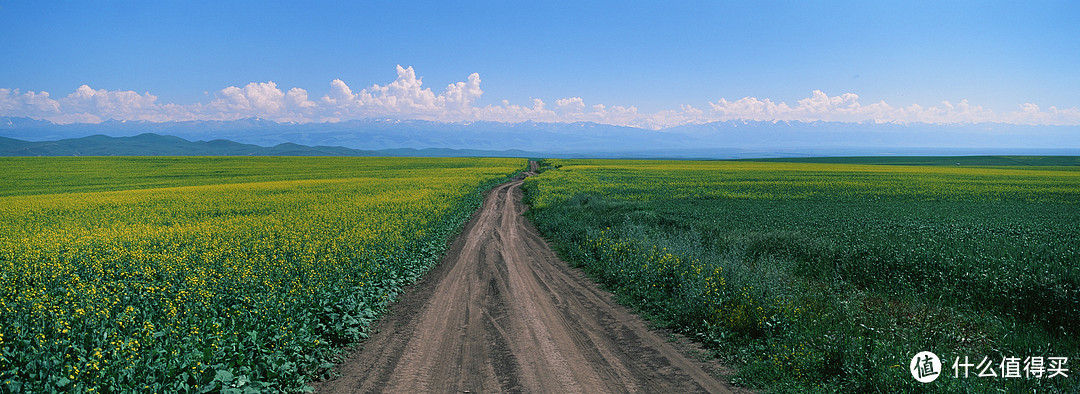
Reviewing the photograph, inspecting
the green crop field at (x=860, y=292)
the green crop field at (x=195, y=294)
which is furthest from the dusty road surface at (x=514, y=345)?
the green crop field at (x=860, y=292)

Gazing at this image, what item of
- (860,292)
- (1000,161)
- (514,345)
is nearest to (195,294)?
A: (514,345)

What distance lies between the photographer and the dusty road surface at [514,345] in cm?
741

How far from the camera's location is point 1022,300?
945 cm

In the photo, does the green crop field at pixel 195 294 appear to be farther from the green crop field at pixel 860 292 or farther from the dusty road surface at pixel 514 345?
the green crop field at pixel 860 292

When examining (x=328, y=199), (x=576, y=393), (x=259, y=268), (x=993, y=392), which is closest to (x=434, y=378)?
(x=576, y=393)

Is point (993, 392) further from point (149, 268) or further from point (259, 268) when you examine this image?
point (149, 268)

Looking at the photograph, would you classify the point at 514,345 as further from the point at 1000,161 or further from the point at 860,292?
the point at 1000,161

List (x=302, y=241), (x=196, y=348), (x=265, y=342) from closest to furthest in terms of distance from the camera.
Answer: (x=196, y=348) → (x=265, y=342) → (x=302, y=241)

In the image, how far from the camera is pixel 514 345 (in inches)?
352

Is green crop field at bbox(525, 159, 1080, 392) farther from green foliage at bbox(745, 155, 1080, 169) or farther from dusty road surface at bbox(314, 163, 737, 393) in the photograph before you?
green foliage at bbox(745, 155, 1080, 169)

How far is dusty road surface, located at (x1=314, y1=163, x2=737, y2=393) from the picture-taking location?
741cm

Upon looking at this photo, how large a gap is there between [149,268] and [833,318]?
15816 millimetres

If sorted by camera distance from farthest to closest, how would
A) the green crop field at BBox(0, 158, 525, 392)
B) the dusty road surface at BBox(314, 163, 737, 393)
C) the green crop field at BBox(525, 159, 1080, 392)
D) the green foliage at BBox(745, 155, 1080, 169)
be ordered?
the green foliage at BBox(745, 155, 1080, 169), the dusty road surface at BBox(314, 163, 737, 393), the green crop field at BBox(525, 159, 1080, 392), the green crop field at BBox(0, 158, 525, 392)

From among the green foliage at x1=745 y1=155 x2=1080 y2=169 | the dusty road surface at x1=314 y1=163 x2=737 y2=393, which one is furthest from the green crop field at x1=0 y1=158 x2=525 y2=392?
the green foliage at x1=745 y1=155 x2=1080 y2=169
